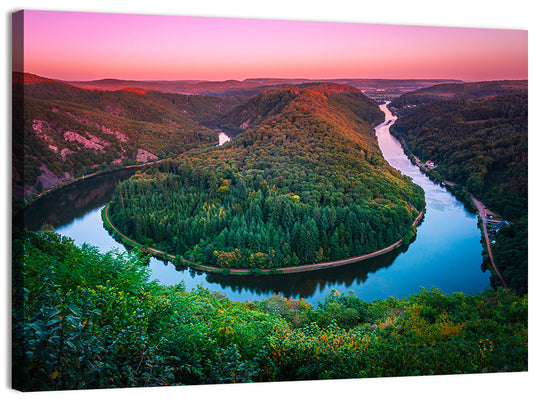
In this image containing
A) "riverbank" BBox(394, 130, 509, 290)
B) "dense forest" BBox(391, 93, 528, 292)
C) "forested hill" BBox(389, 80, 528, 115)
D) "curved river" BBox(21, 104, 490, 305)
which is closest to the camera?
"dense forest" BBox(391, 93, 528, 292)

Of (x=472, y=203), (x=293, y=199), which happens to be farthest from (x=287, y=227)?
(x=472, y=203)

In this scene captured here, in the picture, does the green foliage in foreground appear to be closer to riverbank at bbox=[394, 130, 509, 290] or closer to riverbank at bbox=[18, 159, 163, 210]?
riverbank at bbox=[18, 159, 163, 210]

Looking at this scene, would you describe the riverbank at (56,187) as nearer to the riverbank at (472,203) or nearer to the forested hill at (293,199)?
the forested hill at (293,199)

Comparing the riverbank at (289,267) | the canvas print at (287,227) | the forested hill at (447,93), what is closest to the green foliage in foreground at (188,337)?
the canvas print at (287,227)

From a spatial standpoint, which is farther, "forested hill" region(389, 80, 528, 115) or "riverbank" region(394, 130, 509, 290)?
"forested hill" region(389, 80, 528, 115)

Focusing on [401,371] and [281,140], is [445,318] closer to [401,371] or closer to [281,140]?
[401,371]

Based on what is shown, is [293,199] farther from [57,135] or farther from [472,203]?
[57,135]

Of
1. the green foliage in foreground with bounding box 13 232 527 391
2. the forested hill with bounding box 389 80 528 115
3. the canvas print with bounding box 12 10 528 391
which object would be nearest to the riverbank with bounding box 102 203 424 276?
the canvas print with bounding box 12 10 528 391
